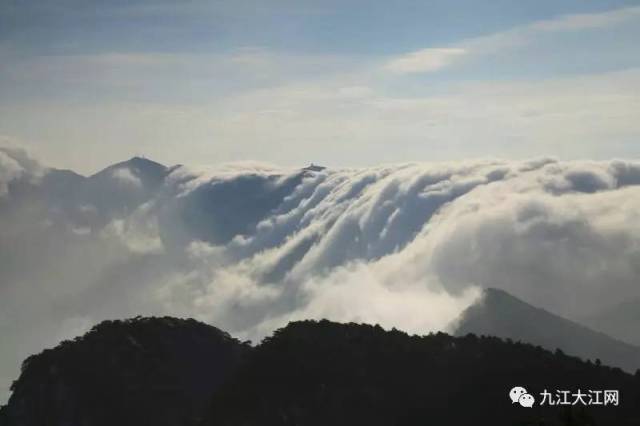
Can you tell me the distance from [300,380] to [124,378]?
38.6 meters

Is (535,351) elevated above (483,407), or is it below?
above

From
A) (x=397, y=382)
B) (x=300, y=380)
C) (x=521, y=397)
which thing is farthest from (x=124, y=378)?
(x=521, y=397)

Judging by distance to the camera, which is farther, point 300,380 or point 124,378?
point 124,378

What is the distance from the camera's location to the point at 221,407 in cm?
14838

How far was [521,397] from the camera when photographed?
14225 cm

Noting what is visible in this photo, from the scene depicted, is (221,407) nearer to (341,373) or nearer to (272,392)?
(272,392)

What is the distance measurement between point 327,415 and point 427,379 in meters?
21.7

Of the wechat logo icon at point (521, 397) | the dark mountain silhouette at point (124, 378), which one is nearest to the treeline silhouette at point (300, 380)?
the dark mountain silhouette at point (124, 378)

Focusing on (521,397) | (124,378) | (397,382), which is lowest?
(521,397)

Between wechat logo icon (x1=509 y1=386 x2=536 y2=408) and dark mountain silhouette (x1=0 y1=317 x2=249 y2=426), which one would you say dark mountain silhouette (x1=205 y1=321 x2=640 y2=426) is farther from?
dark mountain silhouette (x1=0 y1=317 x2=249 y2=426)

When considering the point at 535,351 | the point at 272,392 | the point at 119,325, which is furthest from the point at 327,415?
the point at 119,325

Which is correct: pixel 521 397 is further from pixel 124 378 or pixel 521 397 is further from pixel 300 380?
pixel 124 378

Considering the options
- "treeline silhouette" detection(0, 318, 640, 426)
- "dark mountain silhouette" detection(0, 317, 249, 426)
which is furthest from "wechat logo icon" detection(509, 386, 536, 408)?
"dark mountain silhouette" detection(0, 317, 249, 426)

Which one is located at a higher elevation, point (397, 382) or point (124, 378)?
point (124, 378)
